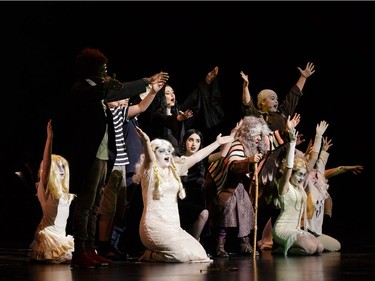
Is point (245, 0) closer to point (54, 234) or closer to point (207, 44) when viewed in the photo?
point (207, 44)

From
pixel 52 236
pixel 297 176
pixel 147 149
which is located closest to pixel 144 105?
pixel 147 149

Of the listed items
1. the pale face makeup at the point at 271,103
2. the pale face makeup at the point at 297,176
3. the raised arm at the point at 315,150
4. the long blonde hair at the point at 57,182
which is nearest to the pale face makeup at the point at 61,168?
the long blonde hair at the point at 57,182

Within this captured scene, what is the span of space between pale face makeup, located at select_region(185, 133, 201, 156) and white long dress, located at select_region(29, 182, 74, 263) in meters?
1.12

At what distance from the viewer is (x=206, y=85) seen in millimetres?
7668

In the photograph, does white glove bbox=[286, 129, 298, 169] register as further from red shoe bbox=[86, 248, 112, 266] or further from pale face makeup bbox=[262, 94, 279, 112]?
red shoe bbox=[86, 248, 112, 266]

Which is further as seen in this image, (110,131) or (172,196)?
(172,196)

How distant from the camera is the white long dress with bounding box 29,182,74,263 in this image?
19.7 feet

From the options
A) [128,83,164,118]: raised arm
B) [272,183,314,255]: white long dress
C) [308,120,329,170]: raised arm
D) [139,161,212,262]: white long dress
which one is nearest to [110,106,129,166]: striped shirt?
[128,83,164,118]: raised arm

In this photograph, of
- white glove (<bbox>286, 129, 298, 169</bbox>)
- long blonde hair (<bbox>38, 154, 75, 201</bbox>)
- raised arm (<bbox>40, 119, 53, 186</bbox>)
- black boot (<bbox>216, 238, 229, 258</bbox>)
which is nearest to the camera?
raised arm (<bbox>40, 119, 53, 186</bbox>)

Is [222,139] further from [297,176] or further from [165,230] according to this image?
[297,176]

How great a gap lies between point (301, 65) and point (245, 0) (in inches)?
36.9

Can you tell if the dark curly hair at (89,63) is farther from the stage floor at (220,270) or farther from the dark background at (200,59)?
the dark background at (200,59)

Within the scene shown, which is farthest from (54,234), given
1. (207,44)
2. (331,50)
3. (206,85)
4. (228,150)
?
(331,50)

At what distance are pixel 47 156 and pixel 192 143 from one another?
153 cm
